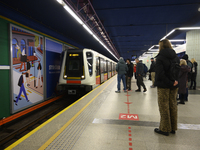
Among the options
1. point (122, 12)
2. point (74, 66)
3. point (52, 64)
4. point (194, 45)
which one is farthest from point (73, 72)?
point (194, 45)

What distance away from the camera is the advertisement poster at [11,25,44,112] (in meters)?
5.22

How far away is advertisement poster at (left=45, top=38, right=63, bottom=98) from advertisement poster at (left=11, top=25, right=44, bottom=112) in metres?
0.60

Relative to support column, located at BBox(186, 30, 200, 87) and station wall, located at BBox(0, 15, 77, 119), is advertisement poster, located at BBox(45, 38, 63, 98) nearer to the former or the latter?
station wall, located at BBox(0, 15, 77, 119)

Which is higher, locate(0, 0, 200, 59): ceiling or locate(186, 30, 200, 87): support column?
locate(0, 0, 200, 59): ceiling

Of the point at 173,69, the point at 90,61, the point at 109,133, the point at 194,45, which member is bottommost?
the point at 109,133

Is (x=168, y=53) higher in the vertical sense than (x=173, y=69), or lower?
higher

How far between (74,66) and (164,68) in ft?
18.0

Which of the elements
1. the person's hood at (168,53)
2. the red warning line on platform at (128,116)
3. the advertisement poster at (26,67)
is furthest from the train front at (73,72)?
the person's hood at (168,53)

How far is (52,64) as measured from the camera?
8.02 m

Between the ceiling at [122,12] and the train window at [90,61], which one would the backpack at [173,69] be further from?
the train window at [90,61]

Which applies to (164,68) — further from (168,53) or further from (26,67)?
(26,67)

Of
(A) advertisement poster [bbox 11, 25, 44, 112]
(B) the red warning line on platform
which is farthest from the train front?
(B) the red warning line on platform

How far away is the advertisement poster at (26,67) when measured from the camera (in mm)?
5219

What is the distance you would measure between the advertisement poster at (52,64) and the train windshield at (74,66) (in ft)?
3.41
